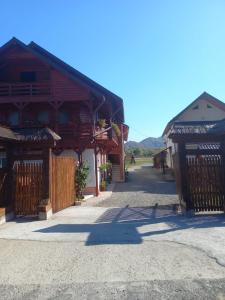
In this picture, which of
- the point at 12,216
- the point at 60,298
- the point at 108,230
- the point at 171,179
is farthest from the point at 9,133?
the point at 171,179

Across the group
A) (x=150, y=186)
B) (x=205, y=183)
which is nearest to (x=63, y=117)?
(x=150, y=186)

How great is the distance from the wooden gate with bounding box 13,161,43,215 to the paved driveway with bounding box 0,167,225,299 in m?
1.17

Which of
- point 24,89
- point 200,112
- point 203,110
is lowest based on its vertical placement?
point 24,89

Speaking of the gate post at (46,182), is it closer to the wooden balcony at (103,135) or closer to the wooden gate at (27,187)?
the wooden gate at (27,187)

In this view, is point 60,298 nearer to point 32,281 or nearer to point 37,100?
point 32,281

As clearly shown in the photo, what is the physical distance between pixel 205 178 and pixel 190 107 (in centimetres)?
2153

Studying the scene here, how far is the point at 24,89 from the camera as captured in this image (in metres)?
20.0

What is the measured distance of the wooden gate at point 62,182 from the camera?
11797 mm

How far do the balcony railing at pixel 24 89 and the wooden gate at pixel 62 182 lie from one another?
7158mm

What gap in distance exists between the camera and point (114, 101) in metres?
23.0

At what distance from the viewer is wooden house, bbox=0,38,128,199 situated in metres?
19.2

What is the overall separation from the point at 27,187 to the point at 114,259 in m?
6.10

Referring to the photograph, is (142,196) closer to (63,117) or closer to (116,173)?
(63,117)

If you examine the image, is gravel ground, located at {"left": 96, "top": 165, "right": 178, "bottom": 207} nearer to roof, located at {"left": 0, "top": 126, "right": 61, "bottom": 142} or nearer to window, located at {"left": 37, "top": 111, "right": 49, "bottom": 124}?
roof, located at {"left": 0, "top": 126, "right": 61, "bottom": 142}
